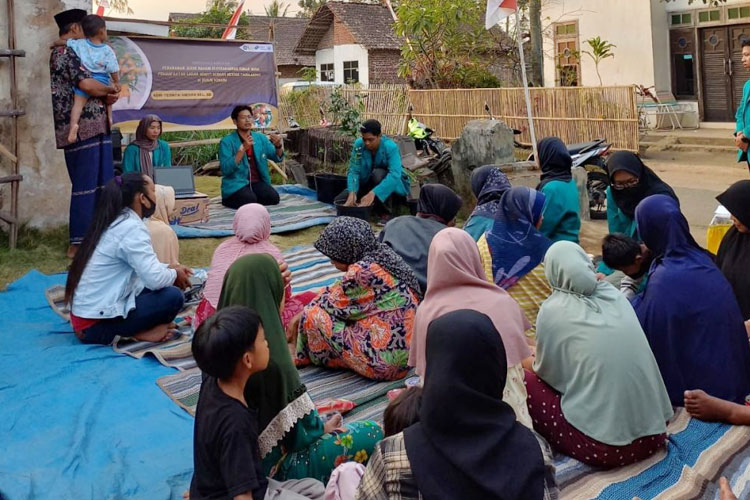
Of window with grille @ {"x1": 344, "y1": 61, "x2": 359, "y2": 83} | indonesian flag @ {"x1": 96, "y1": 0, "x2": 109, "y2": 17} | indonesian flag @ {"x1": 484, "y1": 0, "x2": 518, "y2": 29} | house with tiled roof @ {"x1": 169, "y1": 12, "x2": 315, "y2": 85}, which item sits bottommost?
indonesian flag @ {"x1": 484, "y1": 0, "x2": 518, "y2": 29}

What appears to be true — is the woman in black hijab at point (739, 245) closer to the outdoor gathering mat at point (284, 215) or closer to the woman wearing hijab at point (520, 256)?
the woman wearing hijab at point (520, 256)

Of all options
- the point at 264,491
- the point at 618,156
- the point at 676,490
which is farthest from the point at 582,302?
the point at 618,156

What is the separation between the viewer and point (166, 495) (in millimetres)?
3004

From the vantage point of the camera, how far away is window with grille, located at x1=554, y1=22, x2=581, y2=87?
54.6 feet

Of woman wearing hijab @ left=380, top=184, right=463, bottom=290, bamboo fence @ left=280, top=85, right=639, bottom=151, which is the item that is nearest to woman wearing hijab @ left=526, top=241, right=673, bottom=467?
woman wearing hijab @ left=380, top=184, right=463, bottom=290

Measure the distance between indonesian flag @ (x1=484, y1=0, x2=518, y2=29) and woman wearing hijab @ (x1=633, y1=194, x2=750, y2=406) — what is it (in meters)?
5.10

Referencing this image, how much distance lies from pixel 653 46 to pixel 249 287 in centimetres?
1429

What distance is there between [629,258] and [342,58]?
80.2ft

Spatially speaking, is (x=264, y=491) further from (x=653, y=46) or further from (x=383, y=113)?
(x=653, y=46)

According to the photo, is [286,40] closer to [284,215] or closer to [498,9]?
[498,9]

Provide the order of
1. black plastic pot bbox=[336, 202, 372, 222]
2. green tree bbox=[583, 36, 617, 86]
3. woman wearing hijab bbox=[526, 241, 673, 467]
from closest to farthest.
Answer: woman wearing hijab bbox=[526, 241, 673, 467] → black plastic pot bbox=[336, 202, 372, 222] → green tree bbox=[583, 36, 617, 86]

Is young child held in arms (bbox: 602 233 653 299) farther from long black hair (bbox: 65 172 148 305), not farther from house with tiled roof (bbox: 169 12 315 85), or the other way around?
house with tiled roof (bbox: 169 12 315 85)

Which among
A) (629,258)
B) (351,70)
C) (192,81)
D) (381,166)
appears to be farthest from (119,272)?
(351,70)

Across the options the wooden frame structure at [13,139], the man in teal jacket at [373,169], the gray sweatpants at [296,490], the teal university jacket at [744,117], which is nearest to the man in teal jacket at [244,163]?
the man in teal jacket at [373,169]
